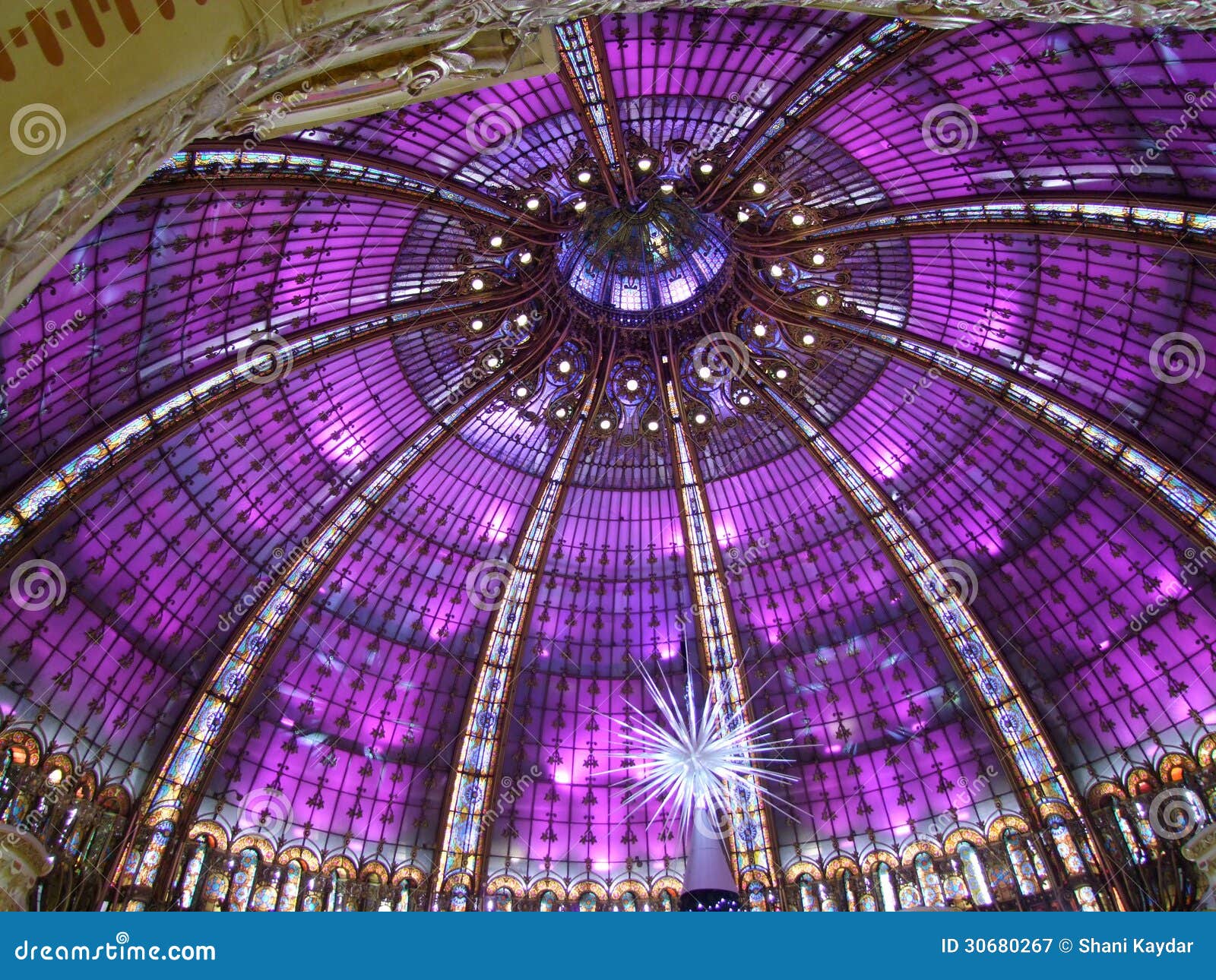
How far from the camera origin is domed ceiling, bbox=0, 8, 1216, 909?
18.9m

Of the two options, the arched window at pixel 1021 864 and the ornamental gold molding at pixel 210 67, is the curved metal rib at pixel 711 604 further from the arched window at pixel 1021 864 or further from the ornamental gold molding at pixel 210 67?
the ornamental gold molding at pixel 210 67

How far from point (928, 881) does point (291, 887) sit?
1901 centimetres

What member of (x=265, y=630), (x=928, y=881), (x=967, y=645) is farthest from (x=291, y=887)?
(x=967, y=645)

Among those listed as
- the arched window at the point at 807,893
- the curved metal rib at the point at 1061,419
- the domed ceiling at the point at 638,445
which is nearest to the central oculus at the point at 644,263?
the domed ceiling at the point at 638,445

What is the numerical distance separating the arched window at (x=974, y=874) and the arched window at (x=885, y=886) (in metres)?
2.13

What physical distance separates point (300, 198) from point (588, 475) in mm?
13643

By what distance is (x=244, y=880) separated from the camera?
23.4 meters

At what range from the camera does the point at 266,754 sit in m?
25.6

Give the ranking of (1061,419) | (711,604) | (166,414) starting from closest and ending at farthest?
(166,414) → (1061,419) → (711,604)

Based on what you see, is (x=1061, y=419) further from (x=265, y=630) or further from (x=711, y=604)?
(x=265, y=630)

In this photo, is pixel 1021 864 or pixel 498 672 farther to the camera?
pixel 498 672

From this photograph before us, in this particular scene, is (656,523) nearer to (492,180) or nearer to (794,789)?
(794,789)

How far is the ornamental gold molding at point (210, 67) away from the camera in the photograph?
4890mm

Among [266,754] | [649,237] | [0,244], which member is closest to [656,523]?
[649,237]
